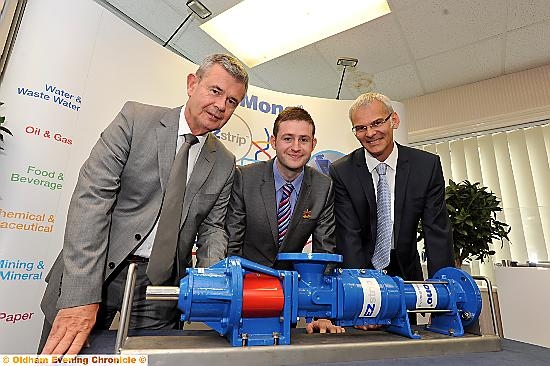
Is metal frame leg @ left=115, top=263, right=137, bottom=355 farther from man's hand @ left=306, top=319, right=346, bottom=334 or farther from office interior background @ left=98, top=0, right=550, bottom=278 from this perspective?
office interior background @ left=98, top=0, right=550, bottom=278

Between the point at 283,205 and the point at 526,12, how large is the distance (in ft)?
8.70

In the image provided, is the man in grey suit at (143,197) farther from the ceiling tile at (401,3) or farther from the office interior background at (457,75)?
the ceiling tile at (401,3)

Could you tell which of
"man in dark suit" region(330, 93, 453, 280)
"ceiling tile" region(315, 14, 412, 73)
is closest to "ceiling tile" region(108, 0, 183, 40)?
"ceiling tile" region(315, 14, 412, 73)

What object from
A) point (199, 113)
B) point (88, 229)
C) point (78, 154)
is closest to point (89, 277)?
point (88, 229)

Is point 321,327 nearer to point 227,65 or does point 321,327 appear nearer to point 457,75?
point 227,65

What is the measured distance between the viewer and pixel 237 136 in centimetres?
252

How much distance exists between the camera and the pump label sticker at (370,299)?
762 millimetres

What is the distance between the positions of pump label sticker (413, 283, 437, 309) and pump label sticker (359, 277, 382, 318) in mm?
112

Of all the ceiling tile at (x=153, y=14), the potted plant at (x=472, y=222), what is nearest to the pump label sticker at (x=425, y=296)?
the potted plant at (x=472, y=222)

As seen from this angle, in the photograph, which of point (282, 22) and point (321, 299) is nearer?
point (321, 299)

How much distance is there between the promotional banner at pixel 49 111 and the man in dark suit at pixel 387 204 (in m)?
1.43

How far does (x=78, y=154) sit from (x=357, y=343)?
178cm

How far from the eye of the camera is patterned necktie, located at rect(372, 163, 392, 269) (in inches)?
49.7

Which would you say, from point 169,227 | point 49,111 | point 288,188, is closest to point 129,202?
point 169,227
